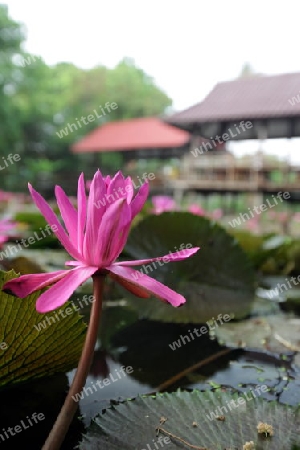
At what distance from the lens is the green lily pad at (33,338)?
36 cm

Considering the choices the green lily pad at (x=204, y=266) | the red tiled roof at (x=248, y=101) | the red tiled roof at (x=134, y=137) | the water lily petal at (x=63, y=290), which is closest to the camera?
the water lily petal at (x=63, y=290)

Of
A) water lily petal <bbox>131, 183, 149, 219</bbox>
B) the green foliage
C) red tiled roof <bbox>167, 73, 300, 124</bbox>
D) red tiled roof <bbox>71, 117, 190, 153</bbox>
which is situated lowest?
water lily petal <bbox>131, 183, 149, 219</bbox>

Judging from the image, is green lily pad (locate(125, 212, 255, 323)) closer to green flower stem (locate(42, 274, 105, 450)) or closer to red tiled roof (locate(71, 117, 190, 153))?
green flower stem (locate(42, 274, 105, 450))

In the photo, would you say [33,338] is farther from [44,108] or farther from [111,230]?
[44,108]

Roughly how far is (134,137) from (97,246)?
13085 mm

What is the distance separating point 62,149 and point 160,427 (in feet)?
48.8

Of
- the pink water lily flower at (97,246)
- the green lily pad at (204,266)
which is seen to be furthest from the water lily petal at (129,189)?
the green lily pad at (204,266)

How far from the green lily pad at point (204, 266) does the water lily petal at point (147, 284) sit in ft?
1.71

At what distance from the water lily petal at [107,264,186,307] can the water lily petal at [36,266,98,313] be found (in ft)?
0.05

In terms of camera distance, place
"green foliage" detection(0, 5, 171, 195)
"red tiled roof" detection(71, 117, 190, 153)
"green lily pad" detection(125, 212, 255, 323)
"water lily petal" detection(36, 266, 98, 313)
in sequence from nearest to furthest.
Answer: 1. "water lily petal" detection(36, 266, 98, 313)
2. "green lily pad" detection(125, 212, 255, 323)
3. "red tiled roof" detection(71, 117, 190, 153)
4. "green foliage" detection(0, 5, 171, 195)

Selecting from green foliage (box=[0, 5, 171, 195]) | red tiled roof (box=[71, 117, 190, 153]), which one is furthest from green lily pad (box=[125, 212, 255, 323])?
red tiled roof (box=[71, 117, 190, 153])

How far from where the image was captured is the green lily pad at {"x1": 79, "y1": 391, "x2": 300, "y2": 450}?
0.34 metres

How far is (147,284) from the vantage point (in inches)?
10.8

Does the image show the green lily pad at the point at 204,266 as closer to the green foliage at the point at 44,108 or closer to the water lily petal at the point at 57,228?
the water lily petal at the point at 57,228
